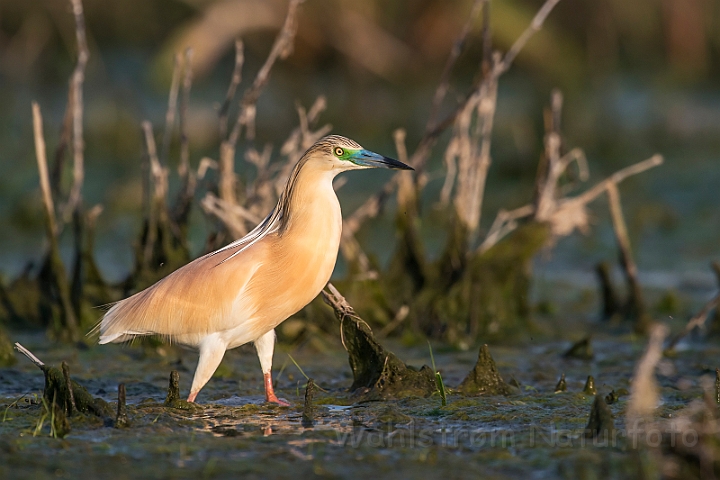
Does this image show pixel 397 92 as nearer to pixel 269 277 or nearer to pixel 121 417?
pixel 269 277

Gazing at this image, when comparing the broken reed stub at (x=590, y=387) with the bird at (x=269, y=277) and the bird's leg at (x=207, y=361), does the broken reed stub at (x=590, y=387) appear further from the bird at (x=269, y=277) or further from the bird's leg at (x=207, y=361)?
the bird's leg at (x=207, y=361)

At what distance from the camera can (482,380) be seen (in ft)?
17.1

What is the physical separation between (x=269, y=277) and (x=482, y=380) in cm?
117

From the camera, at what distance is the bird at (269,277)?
15.9 ft

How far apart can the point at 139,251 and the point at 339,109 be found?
7001 mm

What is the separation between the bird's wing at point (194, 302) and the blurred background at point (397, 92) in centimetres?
444

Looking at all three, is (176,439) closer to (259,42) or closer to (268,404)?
(268,404)

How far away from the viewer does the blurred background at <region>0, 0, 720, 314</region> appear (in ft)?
33.7

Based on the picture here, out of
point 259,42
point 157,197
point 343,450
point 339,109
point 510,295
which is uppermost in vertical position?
point 259,42

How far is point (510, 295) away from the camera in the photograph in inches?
277

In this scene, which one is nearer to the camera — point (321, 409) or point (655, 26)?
point (321, 409)

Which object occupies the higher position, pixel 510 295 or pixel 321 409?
pixel 510 295

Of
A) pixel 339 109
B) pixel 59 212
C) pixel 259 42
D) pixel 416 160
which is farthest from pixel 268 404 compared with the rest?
pixel 259 42

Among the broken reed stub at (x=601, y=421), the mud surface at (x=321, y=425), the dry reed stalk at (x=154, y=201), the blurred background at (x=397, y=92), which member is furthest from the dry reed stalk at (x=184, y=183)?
the broken reed stub at (x=601, y=421)
